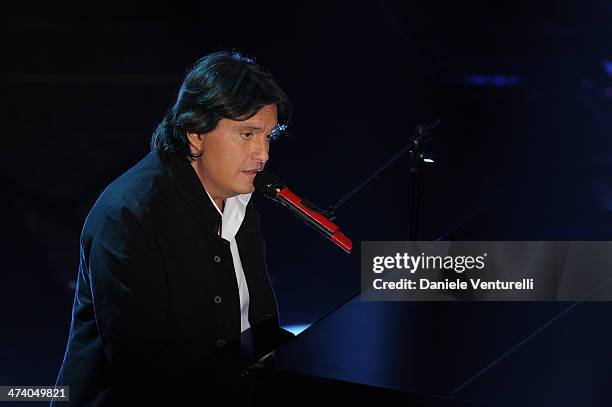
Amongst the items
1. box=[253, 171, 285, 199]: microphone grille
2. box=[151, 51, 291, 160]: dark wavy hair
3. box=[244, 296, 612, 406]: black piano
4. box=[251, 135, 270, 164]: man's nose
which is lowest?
box=[244, 296, 612, 406]: black piano

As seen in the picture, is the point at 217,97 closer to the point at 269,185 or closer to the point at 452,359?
the point at 269,185

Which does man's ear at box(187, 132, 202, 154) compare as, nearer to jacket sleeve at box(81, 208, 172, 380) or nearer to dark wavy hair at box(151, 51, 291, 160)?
dark wavy hair at box(151, 51, 291, 160)

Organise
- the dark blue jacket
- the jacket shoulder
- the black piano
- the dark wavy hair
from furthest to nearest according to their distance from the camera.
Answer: the dark wavy hair → the jacket shoulder → the dark blue jacket → the black piano

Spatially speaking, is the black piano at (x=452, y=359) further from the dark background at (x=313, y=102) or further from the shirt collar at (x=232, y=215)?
the dark background at (x=313, y=102)

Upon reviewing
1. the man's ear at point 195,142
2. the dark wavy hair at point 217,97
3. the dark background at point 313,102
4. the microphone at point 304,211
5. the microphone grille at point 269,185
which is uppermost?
the dark background at point 313,102

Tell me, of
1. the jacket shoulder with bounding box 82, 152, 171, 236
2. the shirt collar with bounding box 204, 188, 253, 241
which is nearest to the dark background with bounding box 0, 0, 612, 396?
the shirt collar with bounding box 204, 188, 253, 241

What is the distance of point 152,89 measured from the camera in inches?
149

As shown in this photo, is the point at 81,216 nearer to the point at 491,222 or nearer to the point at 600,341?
the point at 491,222

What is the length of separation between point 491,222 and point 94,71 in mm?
1961

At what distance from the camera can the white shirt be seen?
7.25 ft

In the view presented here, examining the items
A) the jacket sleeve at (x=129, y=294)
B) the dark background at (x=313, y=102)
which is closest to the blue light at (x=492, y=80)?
the dark background at (x=313, y=102)

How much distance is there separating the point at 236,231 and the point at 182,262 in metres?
0.31

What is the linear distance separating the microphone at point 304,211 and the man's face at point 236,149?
0.07 meters

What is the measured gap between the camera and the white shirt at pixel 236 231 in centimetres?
221
